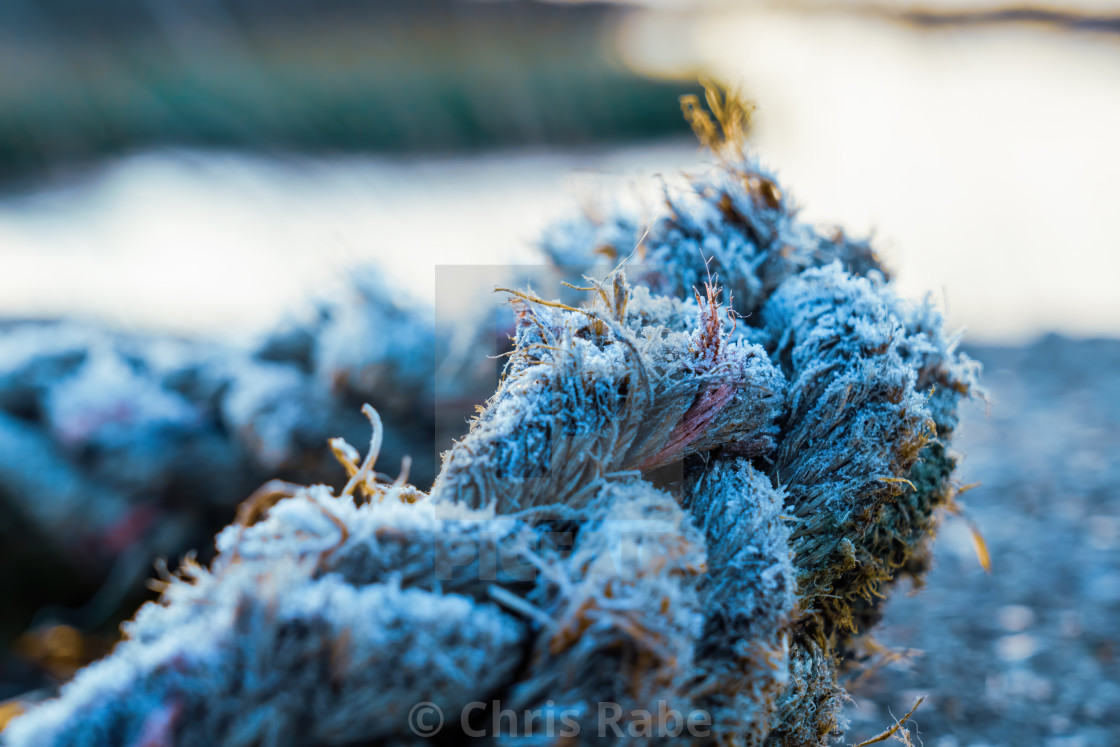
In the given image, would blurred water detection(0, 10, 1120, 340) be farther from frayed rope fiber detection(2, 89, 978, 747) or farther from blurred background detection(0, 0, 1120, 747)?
frayed rope fiber detection(2, 89, 978, 747)

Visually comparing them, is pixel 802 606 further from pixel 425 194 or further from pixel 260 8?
pixel 260 8

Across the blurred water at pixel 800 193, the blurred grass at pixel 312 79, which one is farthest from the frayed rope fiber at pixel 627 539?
the blurred grass at pixel 312 79

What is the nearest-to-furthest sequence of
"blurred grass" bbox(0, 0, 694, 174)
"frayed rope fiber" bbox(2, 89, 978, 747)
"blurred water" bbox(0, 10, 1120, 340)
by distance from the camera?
1. "frayed rope fiber" bbox(2, 89, 978, 747)
2. "blurred water" bbox(0, 10, 1120, 340)
3. "blurred grass" bbox(0, 0, 694, 174)

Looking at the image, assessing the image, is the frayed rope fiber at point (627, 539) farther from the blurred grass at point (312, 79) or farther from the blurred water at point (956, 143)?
the blurred grass at point (312, 79)

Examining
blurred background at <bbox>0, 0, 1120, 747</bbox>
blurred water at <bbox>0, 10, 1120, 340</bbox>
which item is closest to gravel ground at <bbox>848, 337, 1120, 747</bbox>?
blurred background at <bbox>0, 0, 1120, 747</bbox>

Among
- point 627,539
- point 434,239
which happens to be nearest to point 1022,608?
point 627,539

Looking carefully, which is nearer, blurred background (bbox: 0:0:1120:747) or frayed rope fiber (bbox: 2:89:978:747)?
frayed rope fiber (bbox: 2:89:978:747)

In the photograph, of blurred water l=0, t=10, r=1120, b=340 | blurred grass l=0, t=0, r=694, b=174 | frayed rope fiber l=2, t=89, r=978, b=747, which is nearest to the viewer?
frayed rope fiber l=2, t=89, r=978, b=747

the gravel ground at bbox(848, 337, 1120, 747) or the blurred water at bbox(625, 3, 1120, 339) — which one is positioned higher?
the blurred water at bbox(625, 3, 1120, 339)
